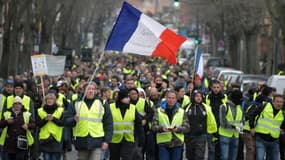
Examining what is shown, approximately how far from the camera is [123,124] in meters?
13.1

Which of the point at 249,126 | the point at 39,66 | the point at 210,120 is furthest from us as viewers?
the point at 39,66

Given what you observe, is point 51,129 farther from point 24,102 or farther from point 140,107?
point 140,107

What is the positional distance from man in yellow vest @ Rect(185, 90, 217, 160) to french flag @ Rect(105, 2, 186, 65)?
4.14 feet

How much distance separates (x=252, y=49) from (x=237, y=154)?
33320 mm

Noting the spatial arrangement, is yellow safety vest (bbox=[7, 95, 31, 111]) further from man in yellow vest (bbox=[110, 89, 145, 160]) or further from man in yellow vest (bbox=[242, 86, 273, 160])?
man in yellow vest (bbox=[242, 86, 273, 160])

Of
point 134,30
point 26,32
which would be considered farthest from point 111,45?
point 26,32

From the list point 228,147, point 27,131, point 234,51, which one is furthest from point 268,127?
point 234,51

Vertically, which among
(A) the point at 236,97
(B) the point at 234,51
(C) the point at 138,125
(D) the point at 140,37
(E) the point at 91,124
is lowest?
(B) the point at 234,51

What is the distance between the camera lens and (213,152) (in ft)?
49.2

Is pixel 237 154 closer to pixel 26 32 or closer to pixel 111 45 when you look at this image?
pixel 111 45

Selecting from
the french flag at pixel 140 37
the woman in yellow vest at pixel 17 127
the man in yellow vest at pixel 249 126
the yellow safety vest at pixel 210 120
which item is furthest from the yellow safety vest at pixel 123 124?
the man in yellow vest at pixel 249 126

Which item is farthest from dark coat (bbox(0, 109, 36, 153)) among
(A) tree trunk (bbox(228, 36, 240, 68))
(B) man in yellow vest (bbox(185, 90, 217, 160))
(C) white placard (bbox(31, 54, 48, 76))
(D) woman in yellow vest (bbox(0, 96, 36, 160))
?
(A) tree trunk (bbox(228, 36, 240, 68))

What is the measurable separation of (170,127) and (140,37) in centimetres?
206

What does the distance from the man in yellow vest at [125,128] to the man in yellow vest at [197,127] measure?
3.41ft
